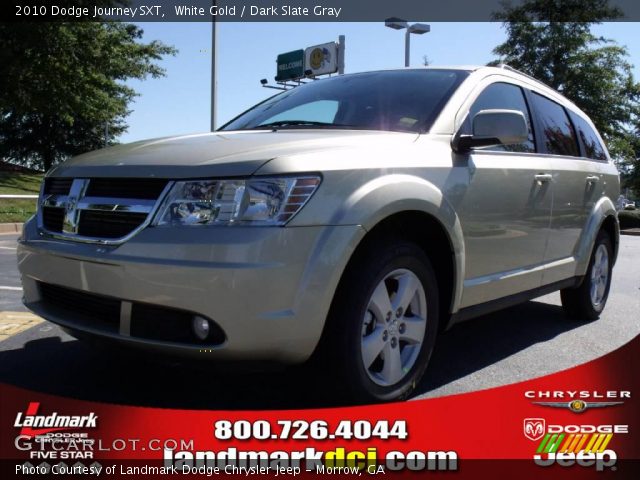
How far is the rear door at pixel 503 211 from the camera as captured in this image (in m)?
3.16

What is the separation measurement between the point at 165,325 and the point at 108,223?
51cm

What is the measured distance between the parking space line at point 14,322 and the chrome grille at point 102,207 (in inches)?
55.6

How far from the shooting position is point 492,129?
312 centimetres

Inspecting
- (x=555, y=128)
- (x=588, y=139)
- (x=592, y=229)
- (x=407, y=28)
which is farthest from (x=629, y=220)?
(x=555, y=128)

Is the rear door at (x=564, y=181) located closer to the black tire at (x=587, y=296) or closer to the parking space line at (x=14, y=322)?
the black tire at (x=587, y=296)

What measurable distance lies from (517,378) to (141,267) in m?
2.14

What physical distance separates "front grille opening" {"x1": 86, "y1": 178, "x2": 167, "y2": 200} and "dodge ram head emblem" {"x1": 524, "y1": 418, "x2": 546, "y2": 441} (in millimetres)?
1705

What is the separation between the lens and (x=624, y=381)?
9.17ft

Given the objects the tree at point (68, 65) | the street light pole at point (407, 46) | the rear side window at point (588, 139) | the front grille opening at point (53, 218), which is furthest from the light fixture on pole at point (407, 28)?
the front grille opening at point (53, 218)

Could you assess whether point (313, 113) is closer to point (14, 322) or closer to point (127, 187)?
point (127, 187)

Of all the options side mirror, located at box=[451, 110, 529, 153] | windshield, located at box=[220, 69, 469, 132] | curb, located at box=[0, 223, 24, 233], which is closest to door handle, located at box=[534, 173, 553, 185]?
side mirror, located at box=[451, 110, 529, 153]

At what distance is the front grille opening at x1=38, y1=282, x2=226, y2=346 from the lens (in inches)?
90.4

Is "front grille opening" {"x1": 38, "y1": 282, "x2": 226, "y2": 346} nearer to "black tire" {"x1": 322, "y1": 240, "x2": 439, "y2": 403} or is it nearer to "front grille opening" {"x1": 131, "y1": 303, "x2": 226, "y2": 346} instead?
"front grille opening" {"x1": 131, "y1": 303, "x2": 226, "y2": 346}

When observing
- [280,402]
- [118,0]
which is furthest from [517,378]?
[118,0]
